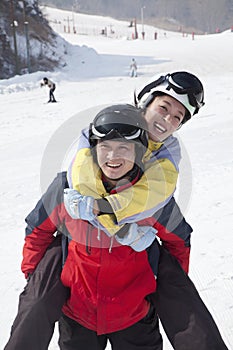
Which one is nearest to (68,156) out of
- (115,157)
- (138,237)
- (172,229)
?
(115,157)

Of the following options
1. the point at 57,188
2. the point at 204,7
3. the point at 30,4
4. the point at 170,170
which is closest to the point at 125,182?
the point at 170,170

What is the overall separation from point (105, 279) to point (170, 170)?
57 cm

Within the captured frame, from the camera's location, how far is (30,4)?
28.6 meters

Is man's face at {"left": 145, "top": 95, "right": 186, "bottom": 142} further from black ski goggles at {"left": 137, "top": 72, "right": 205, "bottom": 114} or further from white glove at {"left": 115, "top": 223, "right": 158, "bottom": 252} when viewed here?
white glove at {"left": 115, "top": 223, "right": 158, "bottom": 252}

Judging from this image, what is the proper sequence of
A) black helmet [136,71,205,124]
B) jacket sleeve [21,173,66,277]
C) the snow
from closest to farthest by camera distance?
jacket sleeve [21,173,66,277]
black helmet [136,71,205,124]
the snow

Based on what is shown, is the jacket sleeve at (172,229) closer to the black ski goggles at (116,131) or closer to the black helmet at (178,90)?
the black ski goggles at (116,131)

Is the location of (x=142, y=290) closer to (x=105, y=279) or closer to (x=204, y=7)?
(x=105, y=279)

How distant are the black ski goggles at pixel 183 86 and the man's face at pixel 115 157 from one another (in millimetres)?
470

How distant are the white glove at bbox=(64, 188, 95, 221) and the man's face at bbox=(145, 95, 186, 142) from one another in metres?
0.46

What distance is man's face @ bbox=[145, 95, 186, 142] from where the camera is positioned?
194 cm

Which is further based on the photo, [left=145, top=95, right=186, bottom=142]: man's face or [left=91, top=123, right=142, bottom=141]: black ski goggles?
[left=145, top=95, right=186, bottom=142]: man's face

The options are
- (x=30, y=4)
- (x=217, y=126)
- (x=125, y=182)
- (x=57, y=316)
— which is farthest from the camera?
(x=30, y=4)

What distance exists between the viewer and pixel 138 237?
1.78 m

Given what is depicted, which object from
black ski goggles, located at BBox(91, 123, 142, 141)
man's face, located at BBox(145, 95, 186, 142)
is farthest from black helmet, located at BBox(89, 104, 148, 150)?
man's face, located at BBox(145, 95, 186, 142)
